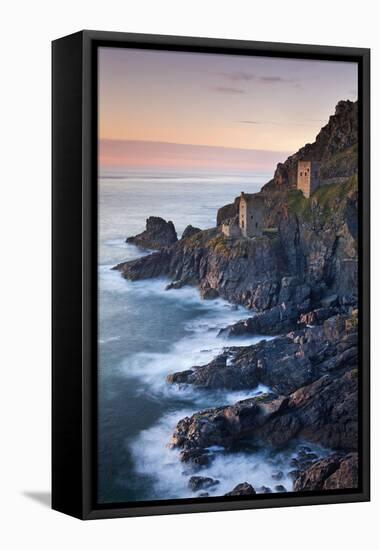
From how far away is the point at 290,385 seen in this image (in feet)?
41.2

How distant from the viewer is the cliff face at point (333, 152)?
12617 millimetres

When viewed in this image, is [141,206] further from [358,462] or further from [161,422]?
[358,462]

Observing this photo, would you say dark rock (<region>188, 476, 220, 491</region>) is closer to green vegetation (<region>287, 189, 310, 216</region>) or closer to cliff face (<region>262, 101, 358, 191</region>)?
green vegetation (<region>287, 189, 310, 216</region>)

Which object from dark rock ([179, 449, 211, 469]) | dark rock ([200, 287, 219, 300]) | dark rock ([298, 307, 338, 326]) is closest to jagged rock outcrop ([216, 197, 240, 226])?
dark rock ([200, 287, 219, 300])

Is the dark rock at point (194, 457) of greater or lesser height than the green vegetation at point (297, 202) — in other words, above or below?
below

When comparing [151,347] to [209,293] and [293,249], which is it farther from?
[293,249]

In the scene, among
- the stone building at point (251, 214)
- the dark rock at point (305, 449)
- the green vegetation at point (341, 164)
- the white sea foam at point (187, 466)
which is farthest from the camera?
the green vegetation at point (341, 164)

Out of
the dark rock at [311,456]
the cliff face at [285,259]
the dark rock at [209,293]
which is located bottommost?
the dark rock at [311,456]

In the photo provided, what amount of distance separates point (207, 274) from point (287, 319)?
0.68 m

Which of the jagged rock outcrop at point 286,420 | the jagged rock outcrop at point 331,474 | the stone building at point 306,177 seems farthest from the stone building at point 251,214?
the jagged rock outcrop at point 331,474

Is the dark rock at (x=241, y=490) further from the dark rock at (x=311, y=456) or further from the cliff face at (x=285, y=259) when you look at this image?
the cliff face at (x=285, y=259)

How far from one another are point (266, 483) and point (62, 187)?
254 cm

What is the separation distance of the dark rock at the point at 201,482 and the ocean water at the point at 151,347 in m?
0.04

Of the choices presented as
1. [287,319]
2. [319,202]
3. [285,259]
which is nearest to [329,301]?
[287,319]
